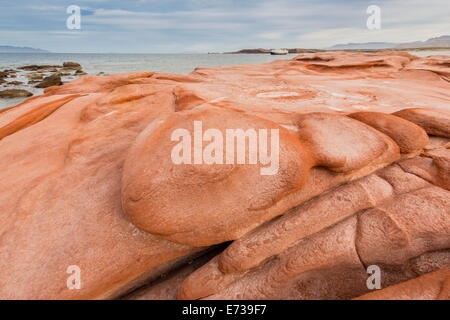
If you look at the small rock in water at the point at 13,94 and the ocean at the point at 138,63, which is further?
the ocean at the point at 138,63

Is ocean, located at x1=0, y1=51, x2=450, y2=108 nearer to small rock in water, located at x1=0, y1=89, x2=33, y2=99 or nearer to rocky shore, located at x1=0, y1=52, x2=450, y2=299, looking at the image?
small rock in water, located at x1=0, y1=89, x2=33, y2=99

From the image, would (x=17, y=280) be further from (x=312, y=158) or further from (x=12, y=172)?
(x=312, y=158)

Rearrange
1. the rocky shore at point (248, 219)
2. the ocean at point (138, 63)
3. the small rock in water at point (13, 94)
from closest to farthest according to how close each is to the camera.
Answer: the rocky shore at point (248, 219) → the small rock in water at point (13, 94) → the ocean at point (138, 63)

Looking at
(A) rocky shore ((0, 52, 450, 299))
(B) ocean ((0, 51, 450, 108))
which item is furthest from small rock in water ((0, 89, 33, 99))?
(A) rocky shore ((0, 52, 450, 299))

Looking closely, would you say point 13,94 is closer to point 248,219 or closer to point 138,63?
point 248,219

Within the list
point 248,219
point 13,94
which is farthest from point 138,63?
point 248,219

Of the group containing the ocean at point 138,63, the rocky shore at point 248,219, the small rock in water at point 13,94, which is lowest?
the rocky shore at point 248,219

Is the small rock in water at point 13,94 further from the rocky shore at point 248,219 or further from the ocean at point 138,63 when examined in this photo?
the rocky shore at point 248,219

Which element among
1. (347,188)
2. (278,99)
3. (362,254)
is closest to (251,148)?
(347,188)

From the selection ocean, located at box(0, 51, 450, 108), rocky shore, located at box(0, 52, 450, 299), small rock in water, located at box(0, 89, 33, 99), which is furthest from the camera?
ocean, located at box(0, 51, 450, 108)

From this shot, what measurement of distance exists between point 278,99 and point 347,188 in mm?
2965

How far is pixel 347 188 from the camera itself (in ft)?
11.6

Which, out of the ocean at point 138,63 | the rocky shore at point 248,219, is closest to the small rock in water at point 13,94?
the ocean at point 138,63
